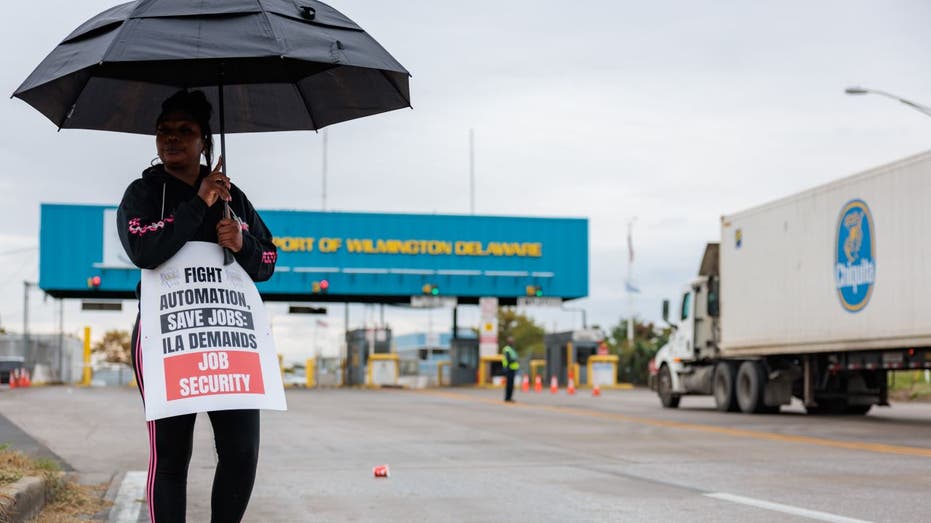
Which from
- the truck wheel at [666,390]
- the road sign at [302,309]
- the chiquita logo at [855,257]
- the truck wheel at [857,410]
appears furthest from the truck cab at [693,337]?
the road sign at [302,309]

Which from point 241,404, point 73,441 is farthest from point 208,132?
point 73,441

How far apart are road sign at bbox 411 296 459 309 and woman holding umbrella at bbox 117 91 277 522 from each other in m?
44.0

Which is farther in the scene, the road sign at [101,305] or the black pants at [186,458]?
the road sign at [101,305]

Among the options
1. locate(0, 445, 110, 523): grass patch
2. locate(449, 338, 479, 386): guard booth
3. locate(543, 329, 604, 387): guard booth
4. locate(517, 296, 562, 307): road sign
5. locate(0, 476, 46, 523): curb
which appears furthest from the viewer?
locate(543, 329, 604, 387): guard booth

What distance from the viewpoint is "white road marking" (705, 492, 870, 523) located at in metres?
7.28

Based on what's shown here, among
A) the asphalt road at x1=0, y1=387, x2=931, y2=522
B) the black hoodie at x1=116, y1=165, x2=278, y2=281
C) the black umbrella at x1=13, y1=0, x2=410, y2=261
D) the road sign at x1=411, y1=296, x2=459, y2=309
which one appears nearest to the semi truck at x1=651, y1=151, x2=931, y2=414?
the asphalt road at x1=0, y1=387, x2=931, y2=522

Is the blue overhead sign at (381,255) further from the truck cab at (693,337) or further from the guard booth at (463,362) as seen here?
the truck cab at (693,337)

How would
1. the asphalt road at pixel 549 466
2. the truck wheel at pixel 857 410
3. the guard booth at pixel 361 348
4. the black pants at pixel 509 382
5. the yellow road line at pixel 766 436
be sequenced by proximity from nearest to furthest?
1. the asphalt road at pixel 549 466
2. the yellow road line at pixel 766 436
3. the truck wheel at pixel 857 410
4. the black pants at pixel 509 382
5. the guard booth at pixel 361 348

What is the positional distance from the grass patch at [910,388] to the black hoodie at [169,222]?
2650 centimetres

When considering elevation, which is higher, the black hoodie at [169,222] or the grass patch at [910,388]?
the black hoodie at [169,222]

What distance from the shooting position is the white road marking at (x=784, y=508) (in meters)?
7.28

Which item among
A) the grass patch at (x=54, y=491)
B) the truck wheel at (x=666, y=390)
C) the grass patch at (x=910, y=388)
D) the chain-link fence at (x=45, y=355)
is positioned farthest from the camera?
the chain-link fence at (x=45, y=355)

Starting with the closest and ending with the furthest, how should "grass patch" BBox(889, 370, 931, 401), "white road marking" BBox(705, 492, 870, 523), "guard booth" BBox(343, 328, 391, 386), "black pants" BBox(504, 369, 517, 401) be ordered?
"white road marking" BBox(705, 492, 870, 523)
"black pants" BBox(504, 369, 517, 401)
"grass patch" BBox(889, 370, 931, 401)
"guard booth" BBox(343, 328, 391, 386)

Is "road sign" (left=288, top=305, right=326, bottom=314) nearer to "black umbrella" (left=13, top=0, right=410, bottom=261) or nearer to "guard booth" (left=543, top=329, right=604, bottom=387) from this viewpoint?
"guard booth" (left=543, top=329, right=604, bottom=387)
